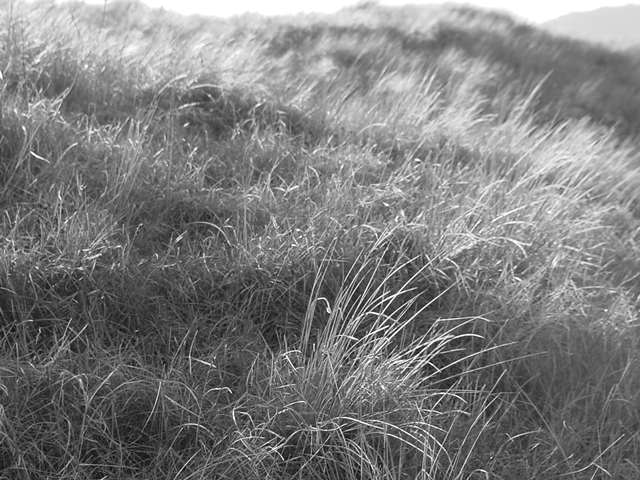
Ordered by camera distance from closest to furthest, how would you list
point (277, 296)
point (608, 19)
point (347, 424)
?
point (347, 424), point (277, 296), point (608, 19)

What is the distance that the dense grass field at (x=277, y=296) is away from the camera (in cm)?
173

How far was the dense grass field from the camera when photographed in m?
1.73

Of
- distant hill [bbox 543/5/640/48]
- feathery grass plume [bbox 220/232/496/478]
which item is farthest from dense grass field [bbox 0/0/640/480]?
distant hill [bbox 543/5/640/48]

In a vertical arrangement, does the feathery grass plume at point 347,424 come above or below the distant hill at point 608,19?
above

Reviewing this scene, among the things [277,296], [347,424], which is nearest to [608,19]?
[277,296]

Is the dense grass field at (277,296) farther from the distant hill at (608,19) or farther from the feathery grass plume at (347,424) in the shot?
the distant hill at (608,19)

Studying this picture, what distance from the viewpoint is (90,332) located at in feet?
6.64

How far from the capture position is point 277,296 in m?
2.31

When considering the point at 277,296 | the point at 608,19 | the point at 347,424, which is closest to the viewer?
the point at 347,424

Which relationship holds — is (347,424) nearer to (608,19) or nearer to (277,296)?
(277,296)

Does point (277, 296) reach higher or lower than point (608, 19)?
higher

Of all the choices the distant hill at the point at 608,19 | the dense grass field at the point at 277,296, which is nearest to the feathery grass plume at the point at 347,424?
the dense grass field at the point at 277,296

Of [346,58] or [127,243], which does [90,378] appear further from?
[346,58]

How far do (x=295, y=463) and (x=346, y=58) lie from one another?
6784 millimetres
